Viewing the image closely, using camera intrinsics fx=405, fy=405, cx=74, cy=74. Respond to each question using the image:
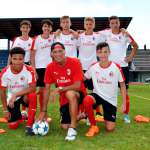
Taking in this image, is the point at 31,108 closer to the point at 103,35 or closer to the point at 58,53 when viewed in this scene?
the point at 58,53

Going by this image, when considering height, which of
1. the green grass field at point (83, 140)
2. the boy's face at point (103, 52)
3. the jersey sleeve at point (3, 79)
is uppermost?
the boy's face at point (103, 52)

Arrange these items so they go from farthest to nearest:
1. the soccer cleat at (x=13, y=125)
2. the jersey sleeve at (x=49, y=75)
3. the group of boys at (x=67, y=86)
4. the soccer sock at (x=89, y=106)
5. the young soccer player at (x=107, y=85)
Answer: the soccer cleat at (x=13, y=125), the young soccer player at (x=107, y=85), the jersey sleeve at (x=49, y=75), the soccer sock at (x=89, y=106), the group of boys at (x=67, y=86)

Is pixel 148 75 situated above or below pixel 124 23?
below

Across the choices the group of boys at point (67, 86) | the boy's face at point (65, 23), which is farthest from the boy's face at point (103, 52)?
the boy's face at point (65, 23)

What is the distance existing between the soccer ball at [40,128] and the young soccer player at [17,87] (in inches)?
3.8

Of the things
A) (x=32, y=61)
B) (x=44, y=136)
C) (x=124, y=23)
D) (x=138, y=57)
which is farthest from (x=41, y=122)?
(x=138, y=57)

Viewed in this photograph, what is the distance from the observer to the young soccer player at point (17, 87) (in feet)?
20.1

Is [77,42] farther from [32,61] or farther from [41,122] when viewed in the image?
[41,122]

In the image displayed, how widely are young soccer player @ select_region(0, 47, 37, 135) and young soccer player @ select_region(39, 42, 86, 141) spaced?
0.22 metres

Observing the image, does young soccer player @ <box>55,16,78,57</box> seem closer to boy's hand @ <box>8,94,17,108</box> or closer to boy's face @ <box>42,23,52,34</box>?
boy's face @ <box>42,23,52,34</box>

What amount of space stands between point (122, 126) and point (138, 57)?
137 ft

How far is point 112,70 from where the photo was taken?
6.45m

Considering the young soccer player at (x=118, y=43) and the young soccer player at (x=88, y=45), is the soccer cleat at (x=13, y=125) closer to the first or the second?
the young soccer player at (x=88, y=45)

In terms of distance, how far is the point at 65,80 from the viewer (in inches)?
246
